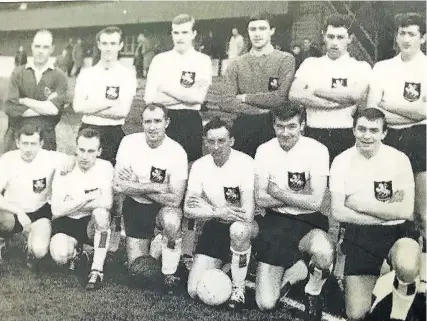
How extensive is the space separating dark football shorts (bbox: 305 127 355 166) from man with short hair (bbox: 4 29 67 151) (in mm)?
656

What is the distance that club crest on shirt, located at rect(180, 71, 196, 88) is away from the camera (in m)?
1.33

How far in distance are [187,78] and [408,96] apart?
1.71 feet

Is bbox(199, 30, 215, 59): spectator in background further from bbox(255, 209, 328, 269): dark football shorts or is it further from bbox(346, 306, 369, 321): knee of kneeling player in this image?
bbox(346, 306, 369, 321): knee of kneeling player

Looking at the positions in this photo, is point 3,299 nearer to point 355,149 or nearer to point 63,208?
point 63,208

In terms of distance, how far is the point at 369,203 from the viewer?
122cm

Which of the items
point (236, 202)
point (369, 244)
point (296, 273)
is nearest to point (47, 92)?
point (236, 202)

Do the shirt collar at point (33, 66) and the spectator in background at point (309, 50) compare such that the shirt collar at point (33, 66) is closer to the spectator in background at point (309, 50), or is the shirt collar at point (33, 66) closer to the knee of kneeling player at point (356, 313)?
the spectator in background at point (309, 50)

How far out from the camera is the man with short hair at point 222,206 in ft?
4.21

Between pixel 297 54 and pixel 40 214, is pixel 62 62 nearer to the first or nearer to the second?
pixel 40 214

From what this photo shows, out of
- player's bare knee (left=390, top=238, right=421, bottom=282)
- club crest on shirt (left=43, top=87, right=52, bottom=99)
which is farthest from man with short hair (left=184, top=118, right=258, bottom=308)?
club crest on shirt (left=43, top=87, right=52, bottom=99)

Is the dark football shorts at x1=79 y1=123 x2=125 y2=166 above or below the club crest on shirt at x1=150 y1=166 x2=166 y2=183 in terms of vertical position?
above

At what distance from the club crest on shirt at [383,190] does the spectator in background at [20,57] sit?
935mm

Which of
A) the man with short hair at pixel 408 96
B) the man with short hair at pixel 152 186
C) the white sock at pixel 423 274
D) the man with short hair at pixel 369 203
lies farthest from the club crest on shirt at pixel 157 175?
the white sock at pixel 423 274

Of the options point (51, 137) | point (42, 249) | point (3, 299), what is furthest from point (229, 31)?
point (3, 299)
